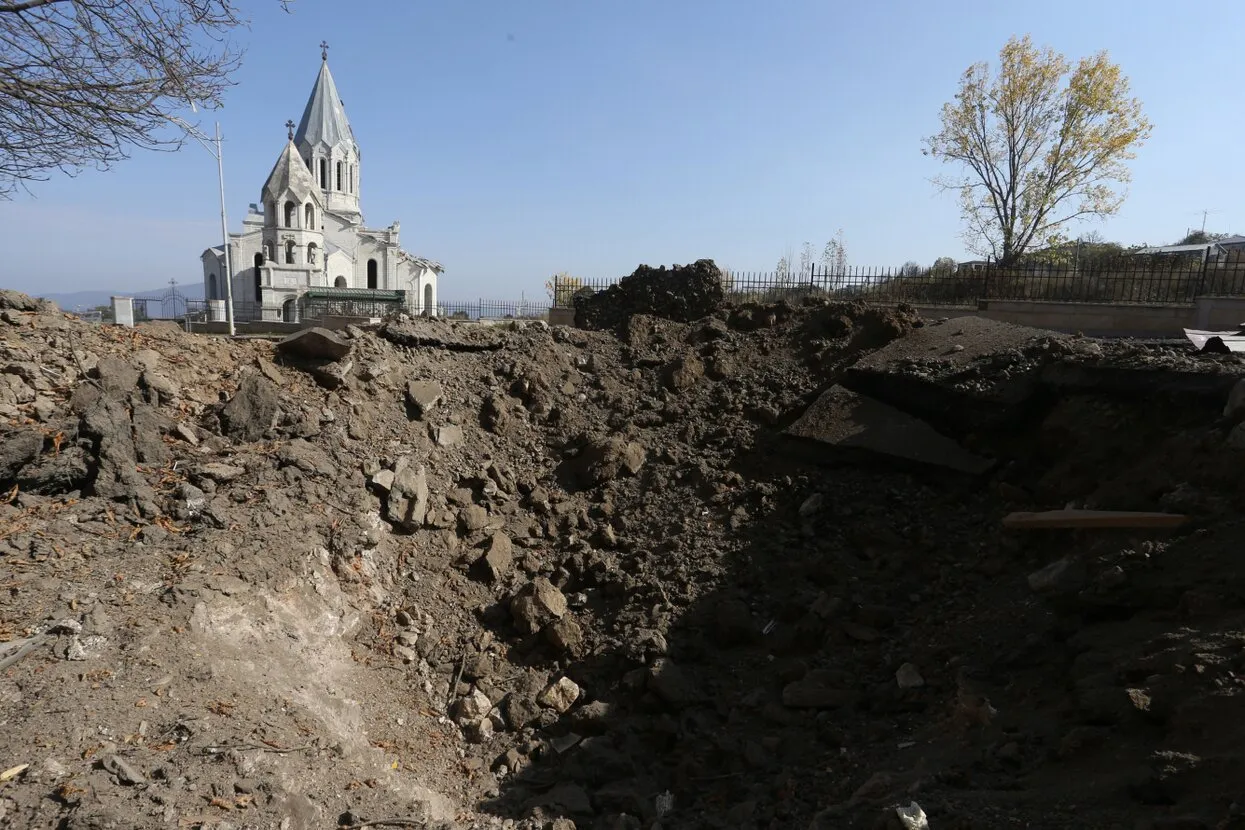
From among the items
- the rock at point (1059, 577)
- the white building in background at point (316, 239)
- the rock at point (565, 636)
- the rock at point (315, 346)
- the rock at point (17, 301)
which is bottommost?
the rock at point (565, 636)

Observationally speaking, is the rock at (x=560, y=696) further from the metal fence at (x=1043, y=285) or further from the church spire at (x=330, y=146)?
the church spire at (x=330, y=146)

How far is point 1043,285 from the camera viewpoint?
17078 millimetres

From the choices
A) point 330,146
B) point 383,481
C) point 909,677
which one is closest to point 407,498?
point 383,481

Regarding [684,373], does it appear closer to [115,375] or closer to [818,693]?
[818,693]

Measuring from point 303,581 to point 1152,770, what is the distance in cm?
417

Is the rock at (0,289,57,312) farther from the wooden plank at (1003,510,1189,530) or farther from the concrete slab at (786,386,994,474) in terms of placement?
the wooden plank at (1003,510,1189,530)

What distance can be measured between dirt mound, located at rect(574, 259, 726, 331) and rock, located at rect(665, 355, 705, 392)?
1247 millimetres

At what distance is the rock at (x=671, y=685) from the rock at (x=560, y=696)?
0.50m

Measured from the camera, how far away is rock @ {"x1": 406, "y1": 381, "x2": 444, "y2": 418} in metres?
5.96

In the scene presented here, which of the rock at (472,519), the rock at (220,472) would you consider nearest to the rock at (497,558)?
the rock at (472,519)

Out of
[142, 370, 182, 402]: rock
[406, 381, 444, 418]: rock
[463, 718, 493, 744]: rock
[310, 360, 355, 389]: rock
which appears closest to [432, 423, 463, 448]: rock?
[406, 381, 444, 418]: rock

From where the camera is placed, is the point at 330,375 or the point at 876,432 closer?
the point at 330,375

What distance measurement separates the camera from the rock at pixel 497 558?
507 centimetres

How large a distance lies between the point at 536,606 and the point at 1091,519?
350cm
